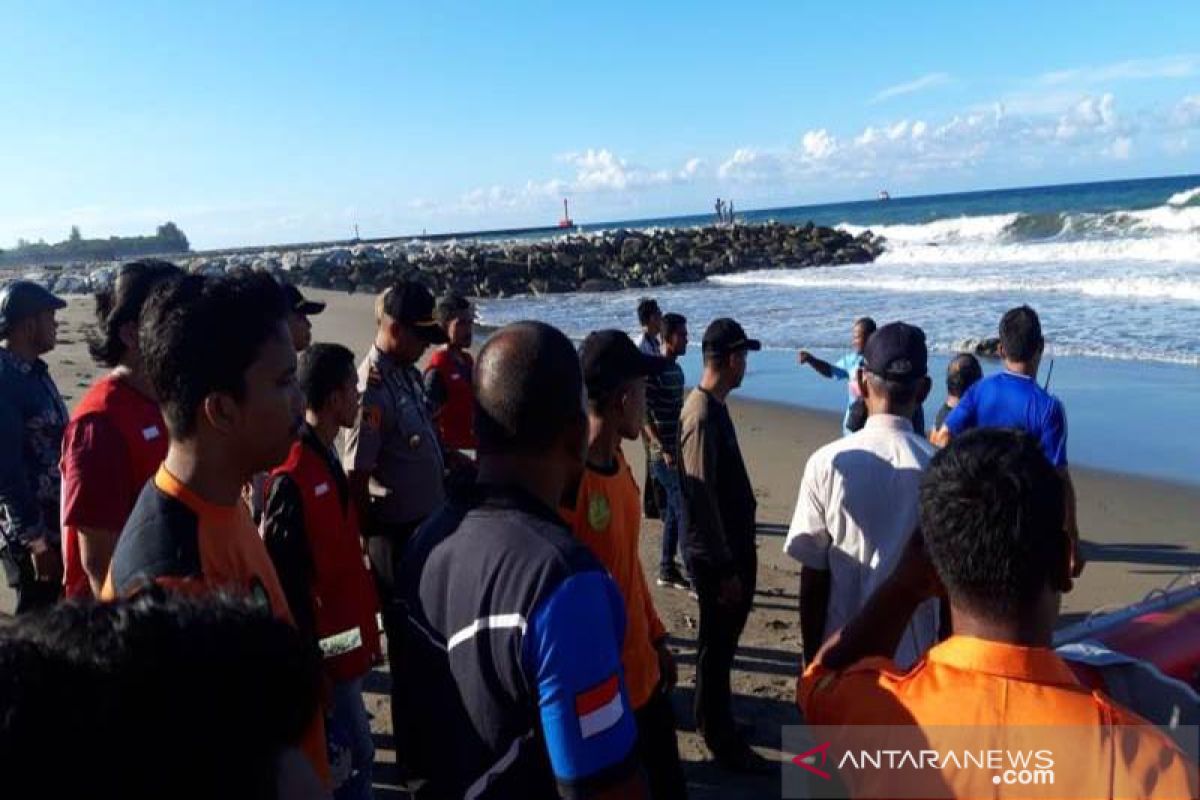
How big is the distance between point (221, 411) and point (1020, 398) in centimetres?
389

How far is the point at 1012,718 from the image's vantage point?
157 centimetres

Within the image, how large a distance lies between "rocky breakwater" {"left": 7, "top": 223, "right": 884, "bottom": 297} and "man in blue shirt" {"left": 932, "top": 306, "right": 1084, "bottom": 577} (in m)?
27.9

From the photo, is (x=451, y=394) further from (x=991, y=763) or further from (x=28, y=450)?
(x=991, y=763)

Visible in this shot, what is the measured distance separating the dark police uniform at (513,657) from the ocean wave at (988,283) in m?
21.0

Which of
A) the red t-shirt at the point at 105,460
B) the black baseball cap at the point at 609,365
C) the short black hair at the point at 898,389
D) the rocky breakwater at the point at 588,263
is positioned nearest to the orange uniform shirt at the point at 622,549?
the black baseball cap at the point at 609,365

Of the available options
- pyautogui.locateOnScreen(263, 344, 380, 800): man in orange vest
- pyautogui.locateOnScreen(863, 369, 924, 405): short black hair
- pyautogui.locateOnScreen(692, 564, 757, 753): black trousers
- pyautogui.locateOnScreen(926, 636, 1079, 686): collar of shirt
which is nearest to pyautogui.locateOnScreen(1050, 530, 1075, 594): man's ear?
pyautogui.locateOnScreen(926, 636, 1079, 686): collar of shirt

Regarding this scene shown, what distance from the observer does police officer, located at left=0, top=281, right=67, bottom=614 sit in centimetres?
404

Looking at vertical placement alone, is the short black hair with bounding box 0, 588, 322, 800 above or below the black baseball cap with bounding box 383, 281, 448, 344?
below

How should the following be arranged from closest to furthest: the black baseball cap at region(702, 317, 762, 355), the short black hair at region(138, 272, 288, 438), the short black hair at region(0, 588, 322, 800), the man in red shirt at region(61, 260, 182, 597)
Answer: the short black hair at region(0, 588, 322, 800) → the short black hair at region(138, 272, 288, 438) → the man in red shirt at region(61, 260, 182, 597) → the black baseball cap at region(702, 317, 762, 355)

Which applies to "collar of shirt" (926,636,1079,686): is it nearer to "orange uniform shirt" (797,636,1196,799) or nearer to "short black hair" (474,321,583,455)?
"orange uniform shirt" (797,636,1196,799)

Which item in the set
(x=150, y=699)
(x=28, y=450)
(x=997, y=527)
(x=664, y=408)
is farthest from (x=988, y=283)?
(x=150, y=699)

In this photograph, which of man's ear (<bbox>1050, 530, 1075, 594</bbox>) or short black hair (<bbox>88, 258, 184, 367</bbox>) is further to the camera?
short black hair (<bbox>88, 258, 184, 367</bbox>)

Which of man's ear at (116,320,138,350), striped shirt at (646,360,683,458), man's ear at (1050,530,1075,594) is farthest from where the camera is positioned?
striped shirt at (646,360,683,458)

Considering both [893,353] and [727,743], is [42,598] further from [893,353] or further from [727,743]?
[893,353]
